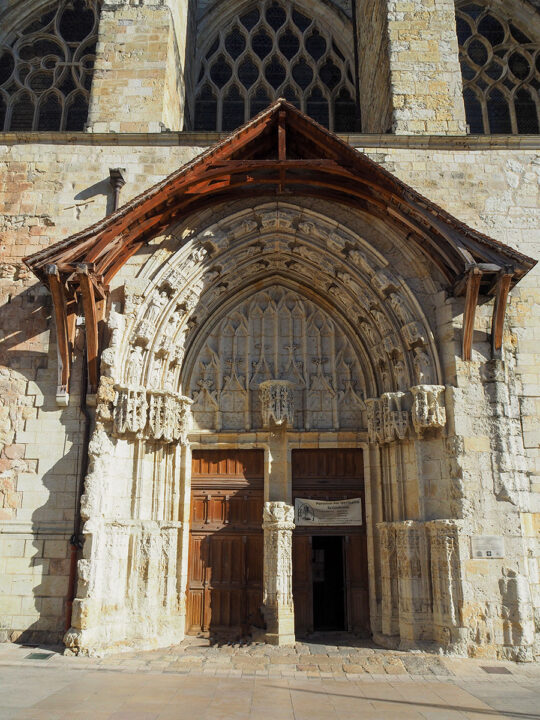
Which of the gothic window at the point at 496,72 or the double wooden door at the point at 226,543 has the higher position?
the gothic window at the point at 496,72

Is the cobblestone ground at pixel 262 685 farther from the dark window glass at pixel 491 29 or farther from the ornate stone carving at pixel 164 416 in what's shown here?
the dark window glass at pixel 491 29

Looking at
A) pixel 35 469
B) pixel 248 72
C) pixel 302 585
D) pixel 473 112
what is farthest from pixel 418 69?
pixel 35 469

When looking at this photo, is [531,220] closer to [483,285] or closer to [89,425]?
[483,285]

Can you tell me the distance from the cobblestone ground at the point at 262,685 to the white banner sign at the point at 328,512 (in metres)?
1.60

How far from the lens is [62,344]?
7.19m

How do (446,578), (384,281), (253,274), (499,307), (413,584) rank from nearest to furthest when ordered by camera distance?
(446,578), (413,584), (499,307), (384,281), (253,274)

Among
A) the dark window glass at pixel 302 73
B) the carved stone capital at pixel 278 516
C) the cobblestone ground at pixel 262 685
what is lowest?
the cobblestone ground at pixel 262 685

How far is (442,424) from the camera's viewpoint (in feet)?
23.6

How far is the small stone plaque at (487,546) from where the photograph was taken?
22.1ft

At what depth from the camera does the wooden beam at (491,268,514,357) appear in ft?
22.7

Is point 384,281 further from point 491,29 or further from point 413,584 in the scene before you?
point 491,29

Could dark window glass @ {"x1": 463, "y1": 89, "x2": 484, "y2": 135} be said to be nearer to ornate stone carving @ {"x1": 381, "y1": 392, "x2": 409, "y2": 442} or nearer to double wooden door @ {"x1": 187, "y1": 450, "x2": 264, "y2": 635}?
ornate stone carving @ {"x1": 381, "y1": 392, "x2": 409, "y2": 442}

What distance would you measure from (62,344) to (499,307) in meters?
5.24

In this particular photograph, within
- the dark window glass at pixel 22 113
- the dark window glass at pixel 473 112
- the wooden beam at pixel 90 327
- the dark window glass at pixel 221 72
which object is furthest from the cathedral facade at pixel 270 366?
the dark window glass at pixel 22 113
